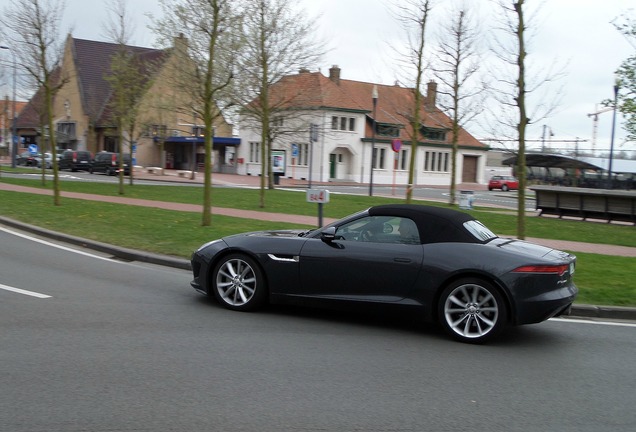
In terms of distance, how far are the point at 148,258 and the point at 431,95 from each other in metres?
21.3

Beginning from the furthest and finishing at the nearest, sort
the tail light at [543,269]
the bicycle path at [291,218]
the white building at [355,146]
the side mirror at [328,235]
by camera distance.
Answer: the white building at [355,146]
the bicycle path at [291,218]
the side mirror at [328,235]
the tail light at [543,269]

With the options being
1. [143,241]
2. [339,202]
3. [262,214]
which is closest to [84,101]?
[339,202]

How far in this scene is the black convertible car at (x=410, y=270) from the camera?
636 cm

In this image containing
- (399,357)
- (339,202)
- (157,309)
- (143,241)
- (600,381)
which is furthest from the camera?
(339,202)

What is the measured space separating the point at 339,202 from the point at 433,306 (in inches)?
715

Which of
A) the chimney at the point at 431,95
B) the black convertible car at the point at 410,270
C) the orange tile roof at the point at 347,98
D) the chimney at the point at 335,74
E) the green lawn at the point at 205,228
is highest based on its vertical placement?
the chimney at the point at 335,74

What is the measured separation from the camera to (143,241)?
11.9 m

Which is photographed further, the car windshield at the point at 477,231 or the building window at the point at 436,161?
the building window at the point at 436,161

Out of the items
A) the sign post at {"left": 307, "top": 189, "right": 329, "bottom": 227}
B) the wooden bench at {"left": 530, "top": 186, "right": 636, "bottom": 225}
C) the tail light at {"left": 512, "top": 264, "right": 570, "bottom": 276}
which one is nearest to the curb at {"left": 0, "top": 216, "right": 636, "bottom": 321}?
the tail light at {"left": 512, "top": 264, "right": 570, "bottom": 276}

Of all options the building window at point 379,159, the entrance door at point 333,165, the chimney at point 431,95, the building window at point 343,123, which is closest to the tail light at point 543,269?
the chimney at point 431,95

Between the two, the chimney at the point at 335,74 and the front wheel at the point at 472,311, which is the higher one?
the chimney at the point at 335,74

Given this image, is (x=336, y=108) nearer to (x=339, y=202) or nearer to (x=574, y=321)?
(x=339, y=202)

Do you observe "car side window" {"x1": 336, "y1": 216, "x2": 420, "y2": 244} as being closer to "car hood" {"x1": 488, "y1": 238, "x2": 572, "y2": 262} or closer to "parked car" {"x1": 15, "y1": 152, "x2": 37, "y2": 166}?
"car hood" {"x1": 488, "y1": 238, "x2": 572, "y2": 262}

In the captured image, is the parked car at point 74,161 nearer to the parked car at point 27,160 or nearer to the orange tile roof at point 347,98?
the parked car at point 27,160
